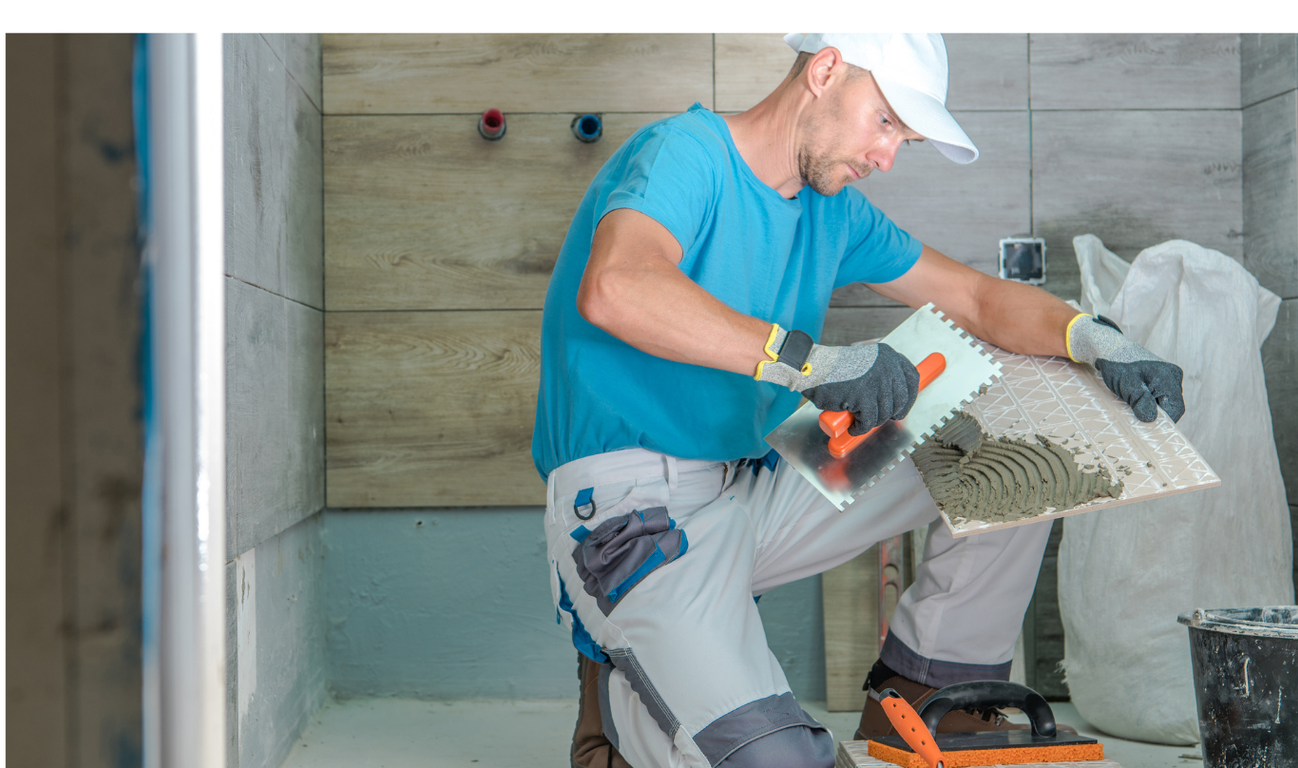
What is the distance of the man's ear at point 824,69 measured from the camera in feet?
4.84

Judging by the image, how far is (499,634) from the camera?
2209mm

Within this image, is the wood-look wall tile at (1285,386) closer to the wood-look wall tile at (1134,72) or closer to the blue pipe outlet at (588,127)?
the wood-look wall tile at (1134,72)

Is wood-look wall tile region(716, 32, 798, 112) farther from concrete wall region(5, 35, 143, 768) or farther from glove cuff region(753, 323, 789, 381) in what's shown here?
concrete wall region(5, 35, 143, 768)

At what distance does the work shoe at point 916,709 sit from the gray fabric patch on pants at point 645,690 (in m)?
0.40

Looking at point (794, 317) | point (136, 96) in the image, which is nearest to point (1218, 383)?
point (794, 317)

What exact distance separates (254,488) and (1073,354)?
4.71 ft

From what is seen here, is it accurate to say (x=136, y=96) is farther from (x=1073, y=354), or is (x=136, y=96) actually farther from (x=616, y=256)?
(x=1073, y=354)

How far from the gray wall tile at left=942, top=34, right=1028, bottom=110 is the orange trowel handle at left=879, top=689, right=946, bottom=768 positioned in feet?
4.84

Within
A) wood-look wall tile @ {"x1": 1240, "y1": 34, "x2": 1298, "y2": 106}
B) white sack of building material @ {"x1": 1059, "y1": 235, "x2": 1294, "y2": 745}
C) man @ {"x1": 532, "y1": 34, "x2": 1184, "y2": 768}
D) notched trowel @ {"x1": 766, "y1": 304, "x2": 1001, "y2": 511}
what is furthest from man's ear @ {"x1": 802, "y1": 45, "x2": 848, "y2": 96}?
wood-look wall tile @ {"x1": 1240, "y1": 34, "x2": 1298, "y2": 106}

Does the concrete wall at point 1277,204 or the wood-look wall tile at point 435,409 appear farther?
the wood-look wall tile at point 435,409

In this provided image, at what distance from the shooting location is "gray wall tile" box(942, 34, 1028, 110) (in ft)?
7.13

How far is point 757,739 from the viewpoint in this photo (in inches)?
48.3

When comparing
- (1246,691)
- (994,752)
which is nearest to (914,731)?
(994,752)

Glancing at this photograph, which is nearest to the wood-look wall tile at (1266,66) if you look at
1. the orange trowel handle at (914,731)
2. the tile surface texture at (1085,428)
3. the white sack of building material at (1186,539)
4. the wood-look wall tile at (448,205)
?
the white sack of building material at (1186,539)
